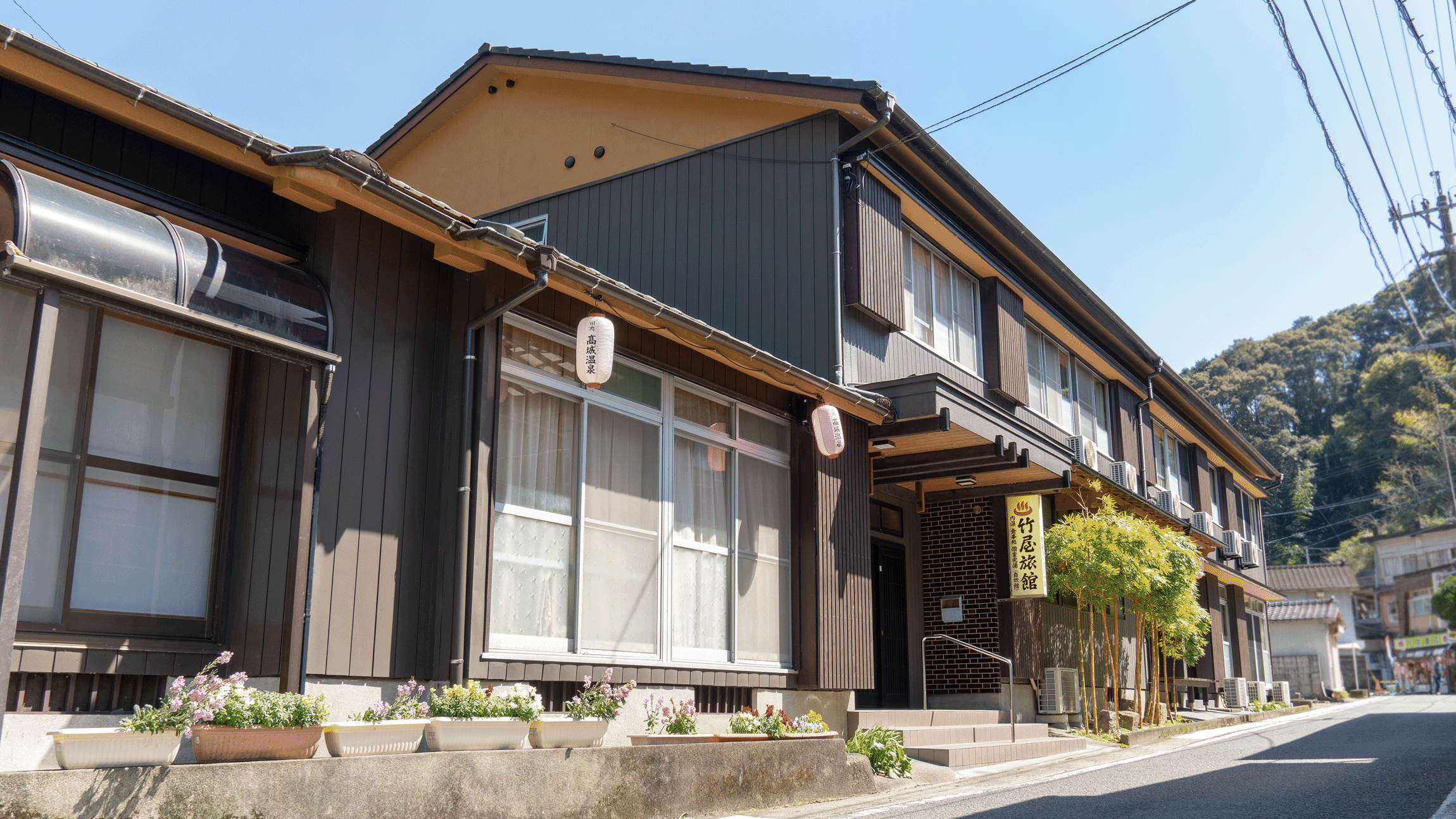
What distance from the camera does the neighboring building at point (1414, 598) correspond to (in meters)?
→ 53.3

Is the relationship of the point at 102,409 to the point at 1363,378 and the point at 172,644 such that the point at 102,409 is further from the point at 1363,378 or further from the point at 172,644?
the point at 1363,378

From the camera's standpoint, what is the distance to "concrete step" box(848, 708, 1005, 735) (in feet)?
33.5

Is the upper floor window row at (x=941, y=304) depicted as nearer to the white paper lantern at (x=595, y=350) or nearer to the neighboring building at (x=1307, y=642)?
the white paper lantern at (x=595, y=350)

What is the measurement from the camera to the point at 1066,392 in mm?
17578

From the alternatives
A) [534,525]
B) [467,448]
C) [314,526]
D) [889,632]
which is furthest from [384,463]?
[889,632]

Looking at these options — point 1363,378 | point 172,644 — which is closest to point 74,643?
point 172,644

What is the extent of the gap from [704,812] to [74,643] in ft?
12.5

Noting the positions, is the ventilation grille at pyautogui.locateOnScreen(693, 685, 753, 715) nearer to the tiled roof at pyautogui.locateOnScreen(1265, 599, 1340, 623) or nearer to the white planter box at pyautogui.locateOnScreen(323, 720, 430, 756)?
the white planter box at pyautogui.locateOnScreen(323, 720, 430, 756)

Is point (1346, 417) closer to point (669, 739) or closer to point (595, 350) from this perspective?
point (669, 739)

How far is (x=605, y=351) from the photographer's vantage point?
24.2 ft

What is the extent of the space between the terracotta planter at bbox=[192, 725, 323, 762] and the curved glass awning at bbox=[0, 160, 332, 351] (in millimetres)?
2122

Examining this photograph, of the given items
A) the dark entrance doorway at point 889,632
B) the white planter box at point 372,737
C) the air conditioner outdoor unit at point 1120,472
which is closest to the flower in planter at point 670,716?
the white planter box at point 372,737

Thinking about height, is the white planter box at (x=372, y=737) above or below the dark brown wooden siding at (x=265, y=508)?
below

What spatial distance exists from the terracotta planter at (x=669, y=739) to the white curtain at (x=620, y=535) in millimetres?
733
